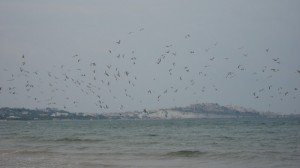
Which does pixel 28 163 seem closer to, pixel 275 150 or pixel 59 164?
pixel 59 164

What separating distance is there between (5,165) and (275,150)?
2121cm

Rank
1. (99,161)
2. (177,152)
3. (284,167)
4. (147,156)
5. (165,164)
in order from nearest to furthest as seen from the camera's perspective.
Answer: (284,167) → (165,164) → (99,161) → (147,156) → (177,152)

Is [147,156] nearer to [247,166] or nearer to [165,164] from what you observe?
[165,164]

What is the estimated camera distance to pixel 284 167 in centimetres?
2605

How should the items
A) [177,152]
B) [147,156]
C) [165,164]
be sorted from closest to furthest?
[165,164], [147,156], [177,152]

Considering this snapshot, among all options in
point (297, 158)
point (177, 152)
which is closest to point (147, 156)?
point (177, 152)

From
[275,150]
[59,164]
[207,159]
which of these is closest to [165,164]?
[207,159]

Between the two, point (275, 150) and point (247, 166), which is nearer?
point (247, 166)

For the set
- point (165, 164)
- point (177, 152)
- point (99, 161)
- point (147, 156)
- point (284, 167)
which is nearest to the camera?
point (284, 167)

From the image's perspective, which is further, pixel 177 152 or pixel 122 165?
pixel 177 152

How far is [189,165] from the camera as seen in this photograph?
90.8 feet

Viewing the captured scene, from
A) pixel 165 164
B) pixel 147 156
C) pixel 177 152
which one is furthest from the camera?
pixel 177 152

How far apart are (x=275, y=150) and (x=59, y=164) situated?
18140 millimetres

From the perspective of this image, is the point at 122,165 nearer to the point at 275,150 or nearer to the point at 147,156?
the point at 147,156
